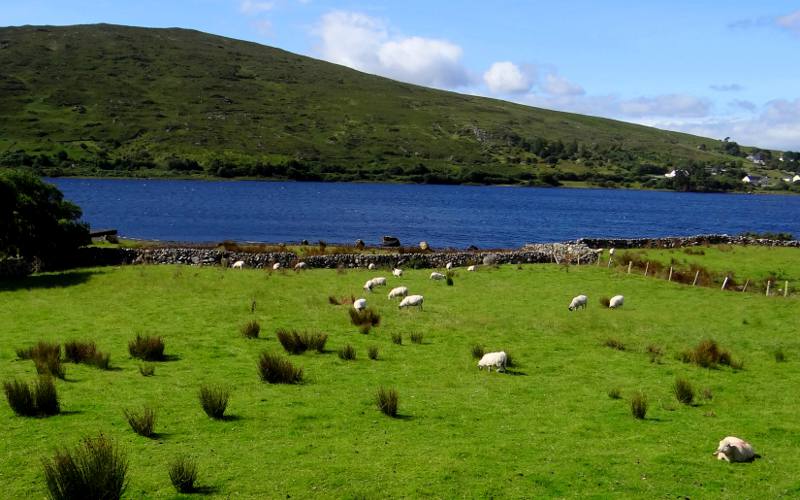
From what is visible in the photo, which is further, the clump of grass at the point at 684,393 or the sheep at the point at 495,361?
the sheep at the point at 495,361

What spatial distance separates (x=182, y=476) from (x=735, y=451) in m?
9.23

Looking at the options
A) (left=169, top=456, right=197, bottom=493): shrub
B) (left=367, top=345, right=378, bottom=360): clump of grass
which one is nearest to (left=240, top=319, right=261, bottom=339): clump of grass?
(left=367, top=345, right=378, bottom=360): clump of grass

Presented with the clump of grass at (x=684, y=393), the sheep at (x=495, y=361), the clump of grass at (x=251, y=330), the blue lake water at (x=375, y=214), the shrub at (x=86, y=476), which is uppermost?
the shrub at (x=86, y=476)

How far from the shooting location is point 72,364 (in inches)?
728

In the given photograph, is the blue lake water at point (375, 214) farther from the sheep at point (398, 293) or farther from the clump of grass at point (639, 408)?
the clump of grass at point (639, 408)

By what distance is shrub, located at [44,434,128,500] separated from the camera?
940 cm

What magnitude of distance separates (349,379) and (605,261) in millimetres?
28417

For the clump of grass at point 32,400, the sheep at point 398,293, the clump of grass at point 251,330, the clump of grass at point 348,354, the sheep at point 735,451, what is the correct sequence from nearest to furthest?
the sheep at point 735,451, the clump of grass at point 32,400, the clump of grass at point 348,354, the clump of grass at point 251,330, the sheep at point 398,293

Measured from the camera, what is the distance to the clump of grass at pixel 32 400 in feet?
45.4

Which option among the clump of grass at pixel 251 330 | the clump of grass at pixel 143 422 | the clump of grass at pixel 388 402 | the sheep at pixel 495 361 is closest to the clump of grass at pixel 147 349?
the clump of grass at pixel 251 330

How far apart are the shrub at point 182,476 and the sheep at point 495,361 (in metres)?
10.0

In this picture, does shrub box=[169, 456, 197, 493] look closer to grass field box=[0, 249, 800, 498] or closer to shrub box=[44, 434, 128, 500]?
grass field box=[0, 249, 800, 498]

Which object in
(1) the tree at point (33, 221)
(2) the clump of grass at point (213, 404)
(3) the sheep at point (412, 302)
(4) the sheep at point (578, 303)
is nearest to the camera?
(2) the clump of grass at point (213, 404)

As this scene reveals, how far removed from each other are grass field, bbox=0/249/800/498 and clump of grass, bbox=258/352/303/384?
0.54 metres
